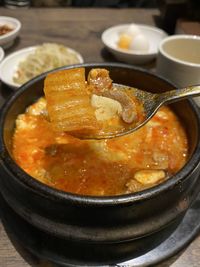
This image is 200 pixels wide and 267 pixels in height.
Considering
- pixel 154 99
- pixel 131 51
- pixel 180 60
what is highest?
pixel 154 99

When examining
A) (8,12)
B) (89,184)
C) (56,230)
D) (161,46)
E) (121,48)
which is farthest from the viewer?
(8,12)

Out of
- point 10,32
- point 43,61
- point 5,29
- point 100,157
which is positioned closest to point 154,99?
point 100,157

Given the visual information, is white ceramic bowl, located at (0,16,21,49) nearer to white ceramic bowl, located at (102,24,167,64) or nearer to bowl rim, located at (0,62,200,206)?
white ceramic bowl, located at (102,24,167,64)

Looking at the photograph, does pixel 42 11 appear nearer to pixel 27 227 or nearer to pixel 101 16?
pixel 101 16

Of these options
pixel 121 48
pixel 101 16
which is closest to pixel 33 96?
pixel 121 48

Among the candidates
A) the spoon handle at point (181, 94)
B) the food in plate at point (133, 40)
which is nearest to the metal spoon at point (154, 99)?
the spoon handle at point (181, 94)

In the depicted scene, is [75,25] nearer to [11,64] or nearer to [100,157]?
[11,64]
